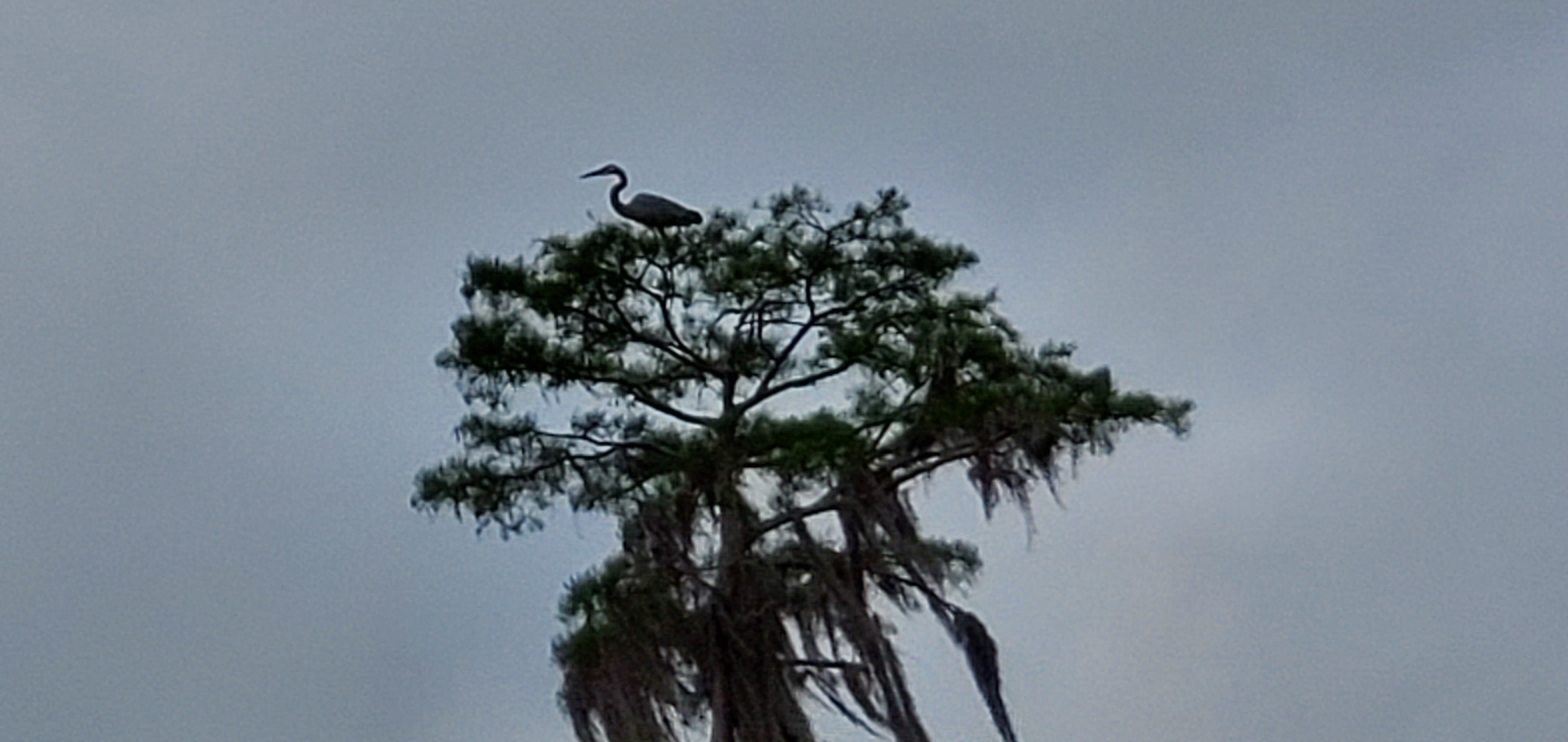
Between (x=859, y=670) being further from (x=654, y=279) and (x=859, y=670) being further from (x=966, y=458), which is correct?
(x=654, y=279)

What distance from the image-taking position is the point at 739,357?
1541 cm

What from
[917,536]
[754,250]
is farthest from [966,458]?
[754,250]

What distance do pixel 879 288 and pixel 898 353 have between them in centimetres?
43

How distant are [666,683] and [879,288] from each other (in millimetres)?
2381

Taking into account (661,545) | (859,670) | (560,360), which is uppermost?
(560,360)

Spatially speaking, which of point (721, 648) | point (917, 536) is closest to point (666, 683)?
point (721, 648)

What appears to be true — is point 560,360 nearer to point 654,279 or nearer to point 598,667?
point 654,279

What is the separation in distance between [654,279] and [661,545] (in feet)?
4.83

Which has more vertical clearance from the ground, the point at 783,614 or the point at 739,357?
the point at 739,357

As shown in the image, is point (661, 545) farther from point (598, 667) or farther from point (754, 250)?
point (754, 250)

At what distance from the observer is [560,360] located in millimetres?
15453

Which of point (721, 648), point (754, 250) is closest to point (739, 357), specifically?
point (754, 250)

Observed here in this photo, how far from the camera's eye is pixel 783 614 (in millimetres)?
14797

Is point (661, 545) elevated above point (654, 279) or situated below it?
below
